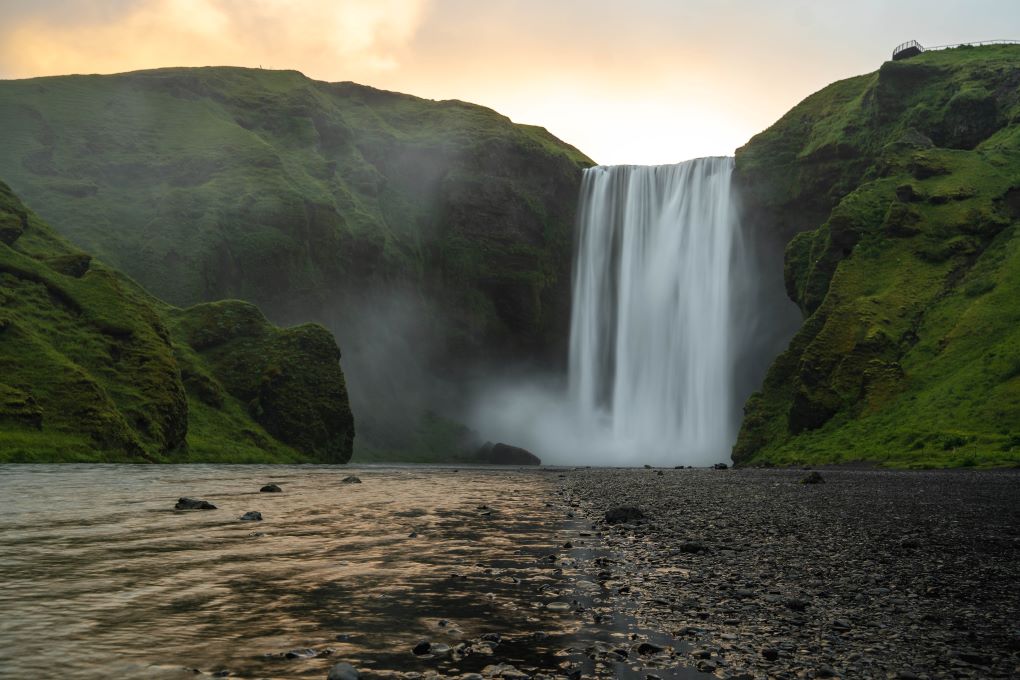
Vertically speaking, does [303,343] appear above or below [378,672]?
above

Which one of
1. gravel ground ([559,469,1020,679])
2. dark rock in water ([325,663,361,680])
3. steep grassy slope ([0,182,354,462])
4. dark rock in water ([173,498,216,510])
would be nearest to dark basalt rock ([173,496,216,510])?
dark rock in water ([173,498,216,510])

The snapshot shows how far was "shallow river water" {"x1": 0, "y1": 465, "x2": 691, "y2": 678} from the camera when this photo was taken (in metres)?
7.09

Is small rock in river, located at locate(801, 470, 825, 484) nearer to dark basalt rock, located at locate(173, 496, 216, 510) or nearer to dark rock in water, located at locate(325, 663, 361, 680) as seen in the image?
dark basalt rock, located at locate(173, 496, 216, 510)

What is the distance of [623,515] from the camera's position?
65.8ft

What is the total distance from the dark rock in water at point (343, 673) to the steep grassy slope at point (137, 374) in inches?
2085

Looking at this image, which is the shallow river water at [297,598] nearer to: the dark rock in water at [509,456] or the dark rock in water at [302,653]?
the dark rock in water at [302,653]

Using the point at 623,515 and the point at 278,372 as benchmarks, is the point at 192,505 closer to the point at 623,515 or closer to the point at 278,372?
the point at 623,515

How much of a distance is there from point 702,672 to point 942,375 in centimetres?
6980

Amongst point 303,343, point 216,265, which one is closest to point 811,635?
point 303,343

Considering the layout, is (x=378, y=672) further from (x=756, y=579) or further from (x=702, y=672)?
(x=756, y=579)

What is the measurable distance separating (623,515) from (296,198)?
124 m

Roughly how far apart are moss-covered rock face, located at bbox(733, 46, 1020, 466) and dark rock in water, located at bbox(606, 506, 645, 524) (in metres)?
37.3

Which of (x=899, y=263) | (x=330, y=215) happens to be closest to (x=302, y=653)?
(x=899, y=263)

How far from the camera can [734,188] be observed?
11738 cm
